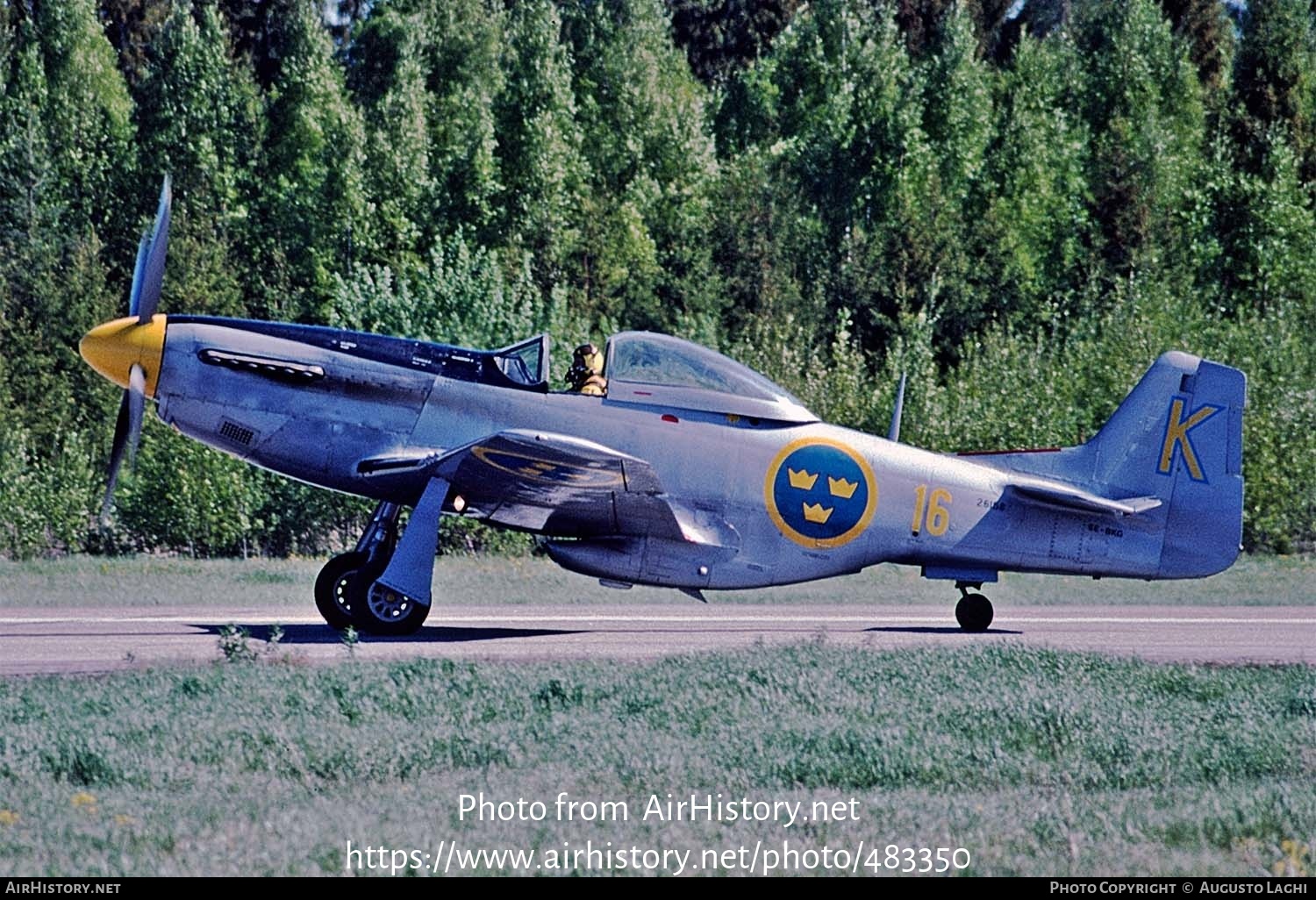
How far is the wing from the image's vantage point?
1363 cm

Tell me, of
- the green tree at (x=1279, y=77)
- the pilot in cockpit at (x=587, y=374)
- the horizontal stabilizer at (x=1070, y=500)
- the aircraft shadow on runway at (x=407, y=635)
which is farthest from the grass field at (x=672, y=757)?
the green tree at (x=1279, y=77)

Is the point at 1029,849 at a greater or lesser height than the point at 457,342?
lesser

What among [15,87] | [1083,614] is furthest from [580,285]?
[1083,614]

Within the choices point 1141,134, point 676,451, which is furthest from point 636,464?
point 1141,134

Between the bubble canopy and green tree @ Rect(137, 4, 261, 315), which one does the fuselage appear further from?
green tree @ Rect(137, 4, 261, 315)

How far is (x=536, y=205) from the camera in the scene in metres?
47.5

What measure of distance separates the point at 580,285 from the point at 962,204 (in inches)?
496

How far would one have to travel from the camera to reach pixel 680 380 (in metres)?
14.7

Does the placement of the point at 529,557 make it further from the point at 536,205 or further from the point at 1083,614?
the point at 536,205

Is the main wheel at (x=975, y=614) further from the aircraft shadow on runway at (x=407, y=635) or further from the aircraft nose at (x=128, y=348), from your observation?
the aircraft nose at (x=128, y=348)

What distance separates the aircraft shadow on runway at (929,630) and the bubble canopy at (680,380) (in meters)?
2.44

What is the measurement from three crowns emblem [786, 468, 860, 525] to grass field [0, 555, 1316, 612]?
4013mm

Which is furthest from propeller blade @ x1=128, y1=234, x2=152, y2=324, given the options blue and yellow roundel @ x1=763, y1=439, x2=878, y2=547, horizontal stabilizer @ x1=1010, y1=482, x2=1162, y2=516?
horizontal stabilizer @ x1=1010, y1=482, x2=1162, y2=516

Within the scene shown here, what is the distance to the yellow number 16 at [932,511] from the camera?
15.3m
